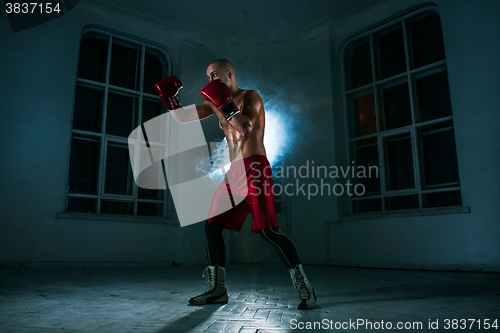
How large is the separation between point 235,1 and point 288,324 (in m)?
4.81

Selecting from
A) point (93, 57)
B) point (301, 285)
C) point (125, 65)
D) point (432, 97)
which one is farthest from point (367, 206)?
point (93, 57)

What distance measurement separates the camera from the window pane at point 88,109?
500cm

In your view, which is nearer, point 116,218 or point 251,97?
point 251,97

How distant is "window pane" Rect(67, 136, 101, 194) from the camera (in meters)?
4.82

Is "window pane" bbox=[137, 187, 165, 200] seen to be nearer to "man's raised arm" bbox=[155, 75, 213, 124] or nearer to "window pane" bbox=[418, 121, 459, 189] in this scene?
"man's raised arm" bbox=[155, 75, 213, 124]

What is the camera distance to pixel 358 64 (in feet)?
18.6

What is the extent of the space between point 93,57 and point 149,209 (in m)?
2.48

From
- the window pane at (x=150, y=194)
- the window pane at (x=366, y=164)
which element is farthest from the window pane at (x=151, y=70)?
the window pane at (x=366, y=164)

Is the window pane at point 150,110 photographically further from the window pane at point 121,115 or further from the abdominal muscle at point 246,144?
the abdominal muscle at point 246,144

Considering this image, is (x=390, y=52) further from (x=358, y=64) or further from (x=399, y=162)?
(x=399, y=162)

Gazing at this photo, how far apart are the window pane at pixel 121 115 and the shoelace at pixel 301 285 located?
411cm

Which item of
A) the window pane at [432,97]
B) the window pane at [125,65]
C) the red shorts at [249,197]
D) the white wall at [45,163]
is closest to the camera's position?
the red shorts at [249,197]

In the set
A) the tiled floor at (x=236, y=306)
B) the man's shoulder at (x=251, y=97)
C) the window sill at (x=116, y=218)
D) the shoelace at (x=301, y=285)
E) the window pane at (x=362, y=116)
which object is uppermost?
the window pane at (x=362, y=116)

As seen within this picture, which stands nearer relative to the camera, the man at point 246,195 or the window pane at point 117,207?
the man at point 246,195
